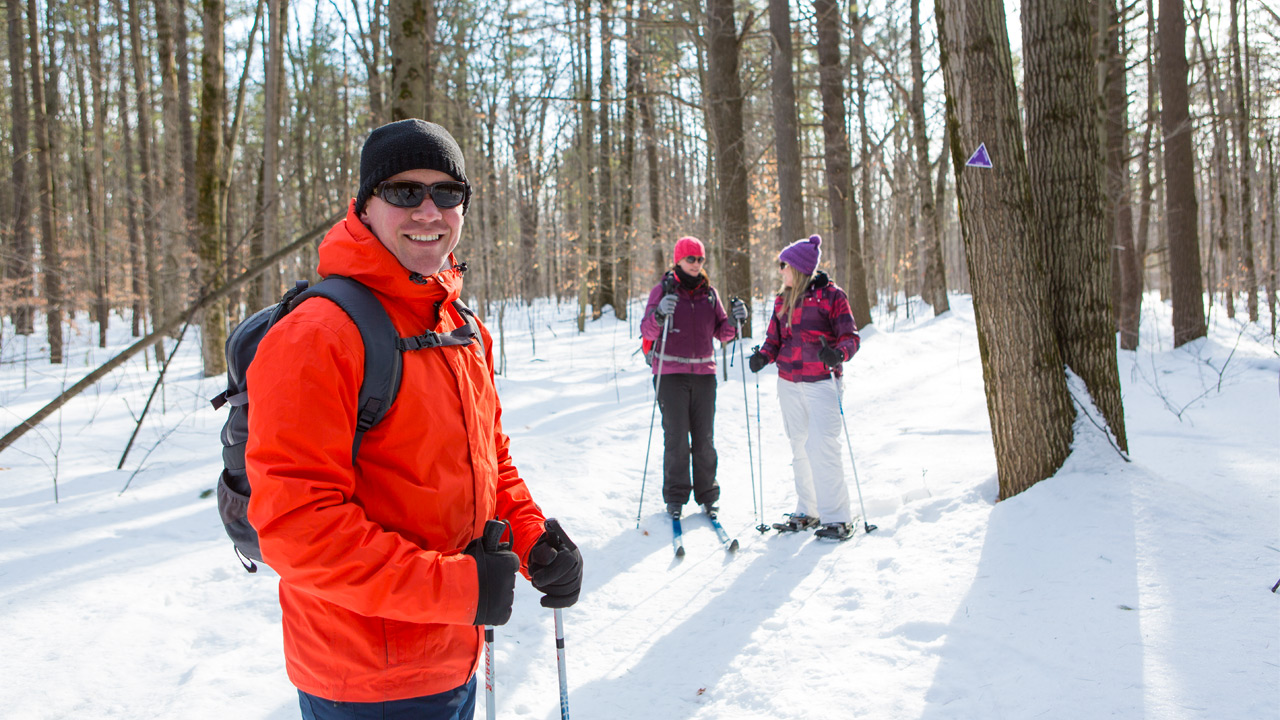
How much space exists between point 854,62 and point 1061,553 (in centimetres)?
1630

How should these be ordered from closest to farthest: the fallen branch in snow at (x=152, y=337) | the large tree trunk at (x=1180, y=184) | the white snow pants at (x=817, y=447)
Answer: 1. the fallen branch in snow at (x=152, y=337)
2. the white snow pants at (x=817, y=447)
3. the large tree trunk at (x=1180, y=184)

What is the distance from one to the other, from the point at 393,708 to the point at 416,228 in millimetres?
1073

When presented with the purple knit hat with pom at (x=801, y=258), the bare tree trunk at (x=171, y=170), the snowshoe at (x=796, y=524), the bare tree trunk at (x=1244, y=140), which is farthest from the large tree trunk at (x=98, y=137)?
the bare tree trunk at (x=1244, y=140)

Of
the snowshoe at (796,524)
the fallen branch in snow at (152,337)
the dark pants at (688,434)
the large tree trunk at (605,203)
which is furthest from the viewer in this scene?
the large tree trunk at (605,203)

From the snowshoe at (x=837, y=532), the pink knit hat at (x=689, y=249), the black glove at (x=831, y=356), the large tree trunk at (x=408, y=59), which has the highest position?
the large tree trunk at (x=408, y=59)

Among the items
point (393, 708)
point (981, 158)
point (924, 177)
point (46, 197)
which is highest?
point (46, 197)

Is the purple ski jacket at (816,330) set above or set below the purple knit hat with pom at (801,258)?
below

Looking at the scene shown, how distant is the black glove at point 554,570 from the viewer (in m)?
1.76

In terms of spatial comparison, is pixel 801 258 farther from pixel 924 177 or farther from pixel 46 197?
pixel 46 197

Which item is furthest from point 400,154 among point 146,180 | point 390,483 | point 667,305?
point 146,180

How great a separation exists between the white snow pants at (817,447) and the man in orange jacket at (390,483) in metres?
3.54

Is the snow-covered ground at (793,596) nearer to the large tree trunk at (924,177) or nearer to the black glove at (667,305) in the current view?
the black glove at (667,305)

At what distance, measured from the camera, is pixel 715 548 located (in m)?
4.97

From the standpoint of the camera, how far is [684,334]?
5.53m
